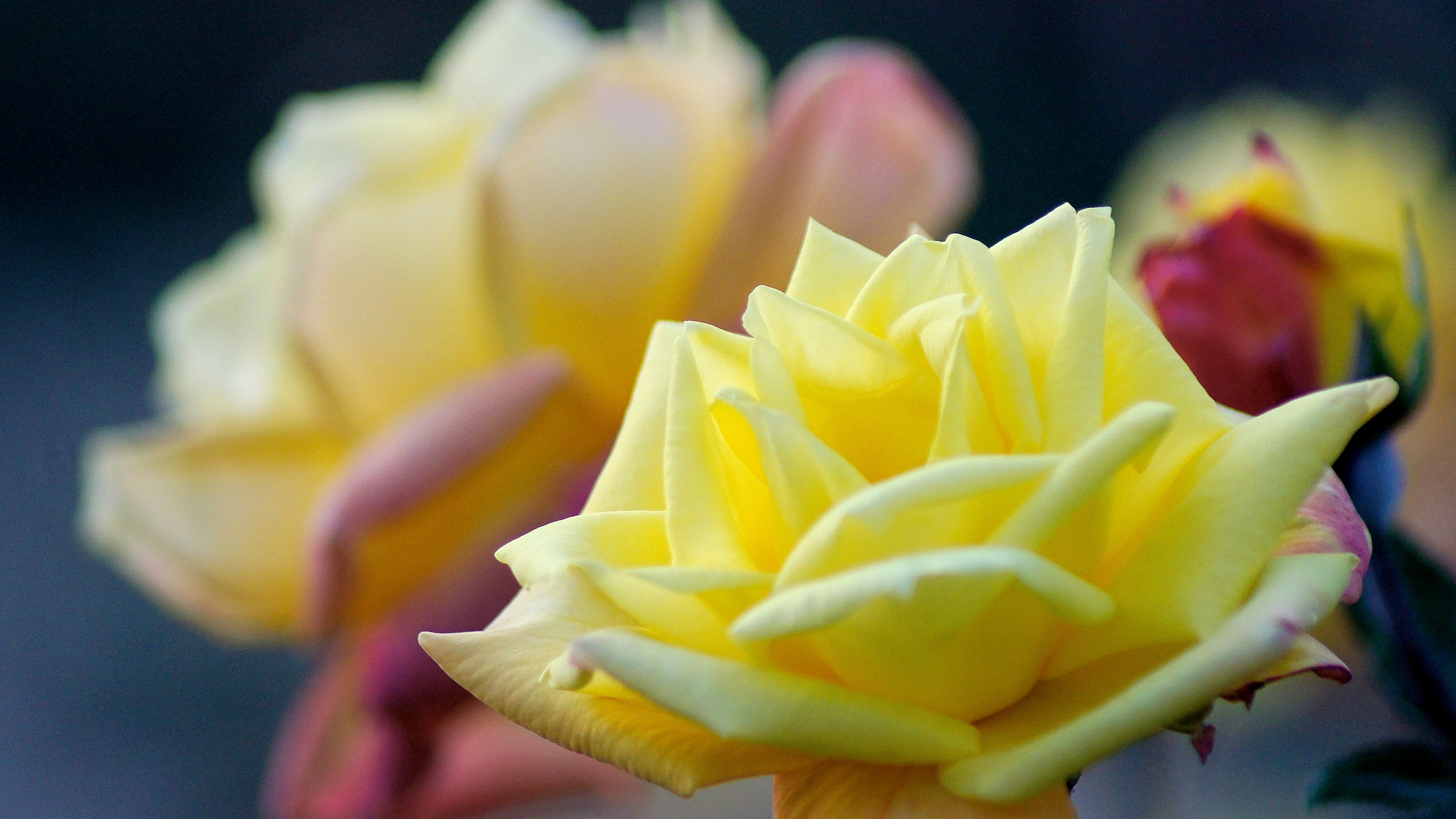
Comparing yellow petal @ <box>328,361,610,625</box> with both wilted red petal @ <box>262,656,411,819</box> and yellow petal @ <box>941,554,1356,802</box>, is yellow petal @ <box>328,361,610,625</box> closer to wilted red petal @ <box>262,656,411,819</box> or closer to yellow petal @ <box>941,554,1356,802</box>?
wilted red petal @ <box>262,656,411,819</box>

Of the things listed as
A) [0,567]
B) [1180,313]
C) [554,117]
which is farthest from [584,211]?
[0,567]

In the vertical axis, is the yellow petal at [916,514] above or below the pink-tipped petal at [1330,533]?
above

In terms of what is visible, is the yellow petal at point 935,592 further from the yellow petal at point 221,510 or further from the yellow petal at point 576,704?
the yellow petal at point 221,510

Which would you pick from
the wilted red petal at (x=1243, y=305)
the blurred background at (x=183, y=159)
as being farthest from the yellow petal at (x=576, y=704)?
the blurred background at (x=183, y=159)

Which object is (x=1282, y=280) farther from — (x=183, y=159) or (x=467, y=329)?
(x=183, y=159)

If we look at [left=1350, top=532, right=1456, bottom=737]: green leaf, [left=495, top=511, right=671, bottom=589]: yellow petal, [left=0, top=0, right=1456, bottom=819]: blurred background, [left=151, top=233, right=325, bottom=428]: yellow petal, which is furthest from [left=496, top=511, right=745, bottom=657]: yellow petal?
[left=0, top=0, right=1456, bottom=819]: blurred background

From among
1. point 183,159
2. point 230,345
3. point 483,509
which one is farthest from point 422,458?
point 183,159
